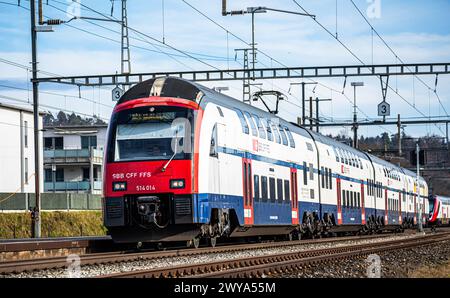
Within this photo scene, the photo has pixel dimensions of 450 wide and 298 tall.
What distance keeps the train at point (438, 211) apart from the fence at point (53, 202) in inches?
1254

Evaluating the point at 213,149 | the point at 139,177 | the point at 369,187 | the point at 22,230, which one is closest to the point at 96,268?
the point at 139,177

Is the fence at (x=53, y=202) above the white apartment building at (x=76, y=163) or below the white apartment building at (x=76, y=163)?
below

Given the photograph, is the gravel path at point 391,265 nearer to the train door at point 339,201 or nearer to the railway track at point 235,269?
the railway track at point 235,269

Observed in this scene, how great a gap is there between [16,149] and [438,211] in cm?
4006

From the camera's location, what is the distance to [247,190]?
25.0m

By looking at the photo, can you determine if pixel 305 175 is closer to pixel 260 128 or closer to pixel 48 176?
pixel 260 128

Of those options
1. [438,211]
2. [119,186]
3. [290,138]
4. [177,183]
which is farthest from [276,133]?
[438,211]

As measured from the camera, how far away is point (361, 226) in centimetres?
4319

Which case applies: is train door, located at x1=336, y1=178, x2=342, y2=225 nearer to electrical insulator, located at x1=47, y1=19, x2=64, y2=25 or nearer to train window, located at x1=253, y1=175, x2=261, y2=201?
train window, located at x1=253, y1=175, x2=261, y2=201

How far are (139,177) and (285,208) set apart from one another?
882 cm

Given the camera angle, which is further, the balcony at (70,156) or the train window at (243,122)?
the balcony at (70,156)

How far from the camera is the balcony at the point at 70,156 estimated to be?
244ft

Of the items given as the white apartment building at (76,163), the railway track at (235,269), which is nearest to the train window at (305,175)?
the railway track at (235,269)

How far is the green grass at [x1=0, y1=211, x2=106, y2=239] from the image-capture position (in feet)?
134
